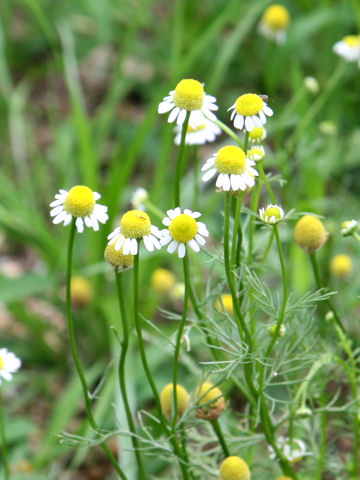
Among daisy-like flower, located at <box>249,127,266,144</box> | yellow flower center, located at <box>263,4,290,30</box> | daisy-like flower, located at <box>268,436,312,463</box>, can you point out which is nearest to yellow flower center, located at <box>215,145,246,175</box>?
daisy-like flower, located at <box>249,127,266,144</box>

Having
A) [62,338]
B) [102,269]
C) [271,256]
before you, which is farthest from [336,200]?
[62,338]

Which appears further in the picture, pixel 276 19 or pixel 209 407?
pixel 276 19

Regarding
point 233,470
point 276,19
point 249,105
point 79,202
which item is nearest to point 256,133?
point 249,105

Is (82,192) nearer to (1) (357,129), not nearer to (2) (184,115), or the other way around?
(2) (184,115)

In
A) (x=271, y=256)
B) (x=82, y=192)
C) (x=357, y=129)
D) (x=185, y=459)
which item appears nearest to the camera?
(x=82, y=192)

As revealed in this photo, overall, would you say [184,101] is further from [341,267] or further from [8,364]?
[341,267]

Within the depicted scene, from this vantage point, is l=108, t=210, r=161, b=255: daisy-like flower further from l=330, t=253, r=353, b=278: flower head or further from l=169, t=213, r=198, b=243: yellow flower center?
l=330, t=253, r=353, b=278: flower head
